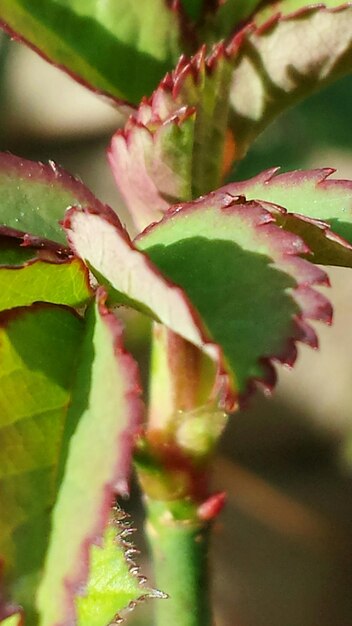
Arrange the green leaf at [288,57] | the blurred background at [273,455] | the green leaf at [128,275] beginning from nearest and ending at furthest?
the green leaf at [128,275], the green leaf at [288,57], the blurred background at [273,455]

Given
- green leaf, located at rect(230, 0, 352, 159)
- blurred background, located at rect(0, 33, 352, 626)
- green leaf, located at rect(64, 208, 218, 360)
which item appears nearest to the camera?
green leaf, located at rect(64, 208, 218, 360)

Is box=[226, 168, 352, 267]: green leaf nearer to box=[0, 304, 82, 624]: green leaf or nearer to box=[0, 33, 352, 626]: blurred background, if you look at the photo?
box=[0, 304, 82, 624]: green leaf

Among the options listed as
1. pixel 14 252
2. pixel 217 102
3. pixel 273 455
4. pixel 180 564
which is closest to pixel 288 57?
pixel 217 102

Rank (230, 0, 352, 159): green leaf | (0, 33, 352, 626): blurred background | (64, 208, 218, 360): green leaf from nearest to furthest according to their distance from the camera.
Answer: (64, 208, 218, 360): green leaf < (230, 0, 352, 159): green leaf < (0, 33, 352, 626): blurred background

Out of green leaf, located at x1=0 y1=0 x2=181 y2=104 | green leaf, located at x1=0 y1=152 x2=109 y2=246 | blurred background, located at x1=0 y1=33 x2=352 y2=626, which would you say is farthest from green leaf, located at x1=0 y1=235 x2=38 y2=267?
blurred background, located at x1=0 y1=33 x2=352 y2=626

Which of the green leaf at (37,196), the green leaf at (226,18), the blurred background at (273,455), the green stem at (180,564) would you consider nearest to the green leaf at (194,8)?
the green leaf at (226,18)

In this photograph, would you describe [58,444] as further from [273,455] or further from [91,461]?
[273,455]

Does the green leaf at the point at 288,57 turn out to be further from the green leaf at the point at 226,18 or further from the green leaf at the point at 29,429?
the green leaf at the point at 29,429
